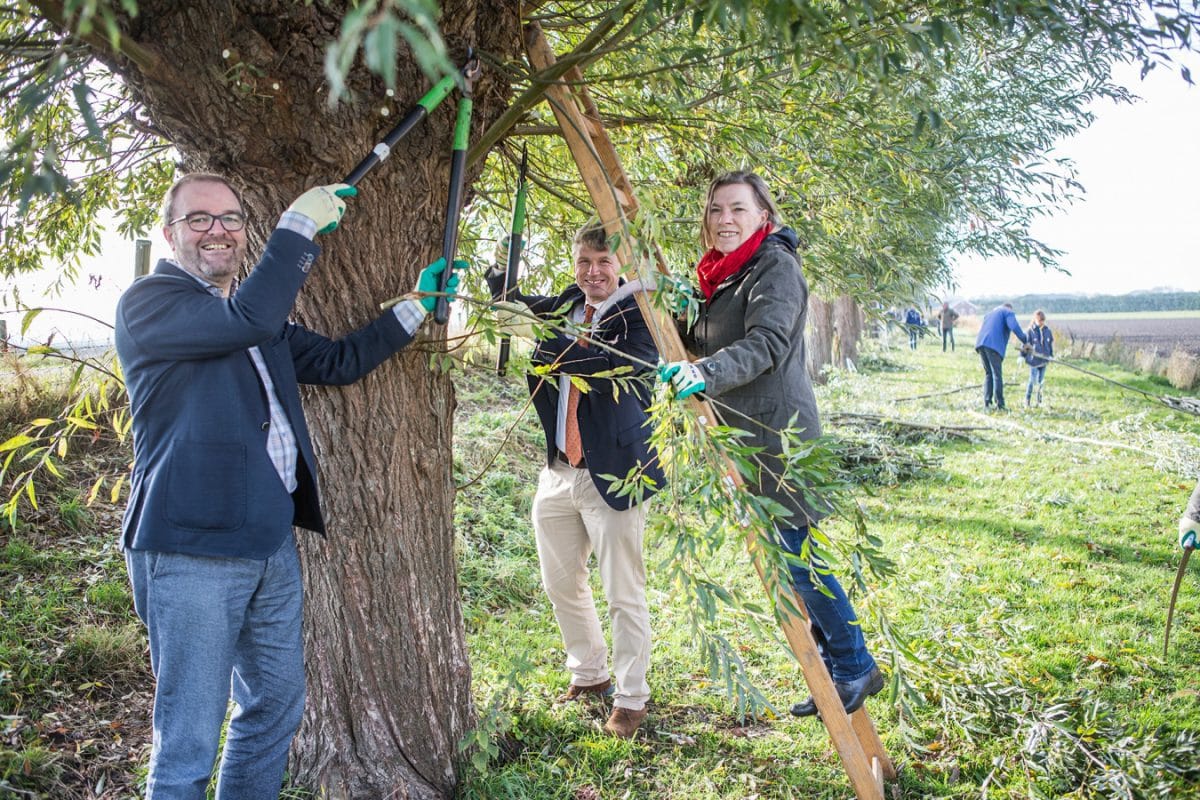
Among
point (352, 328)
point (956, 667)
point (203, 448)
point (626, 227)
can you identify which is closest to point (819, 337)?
point (956, 667)

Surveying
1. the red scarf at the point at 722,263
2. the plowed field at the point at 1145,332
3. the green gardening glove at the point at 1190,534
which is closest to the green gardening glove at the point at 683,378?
the red scarf at the point at 722,263

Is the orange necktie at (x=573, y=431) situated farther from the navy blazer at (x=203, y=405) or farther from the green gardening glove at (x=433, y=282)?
the navy blazer at (x=203, y=405)

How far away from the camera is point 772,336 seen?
2.80 meters

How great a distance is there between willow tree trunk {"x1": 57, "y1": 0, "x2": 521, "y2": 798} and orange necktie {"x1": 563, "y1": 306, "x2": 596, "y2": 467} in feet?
2.06

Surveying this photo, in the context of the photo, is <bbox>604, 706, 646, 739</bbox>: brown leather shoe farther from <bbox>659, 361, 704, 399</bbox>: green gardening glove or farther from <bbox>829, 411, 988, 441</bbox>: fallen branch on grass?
<bbox>829, 411, 988, 441</bbox>: fallen branch on grass

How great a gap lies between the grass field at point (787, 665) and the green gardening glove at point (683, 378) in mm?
354

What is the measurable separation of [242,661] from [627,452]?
1.60 m

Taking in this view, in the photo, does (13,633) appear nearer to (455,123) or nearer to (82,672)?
Answer: (82,672)

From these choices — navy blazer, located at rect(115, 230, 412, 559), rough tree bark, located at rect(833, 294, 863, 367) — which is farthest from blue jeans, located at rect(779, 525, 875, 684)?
rough tree bark, located at rect(833, 294, 863, 367)

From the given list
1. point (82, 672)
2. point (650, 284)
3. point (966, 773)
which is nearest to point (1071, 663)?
point (966, 773)

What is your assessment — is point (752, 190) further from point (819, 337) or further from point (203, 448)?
point (819, 337)

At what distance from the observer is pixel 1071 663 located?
167 inches

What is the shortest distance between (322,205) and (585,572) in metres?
2.04

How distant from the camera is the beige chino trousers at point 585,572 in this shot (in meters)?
3.47
